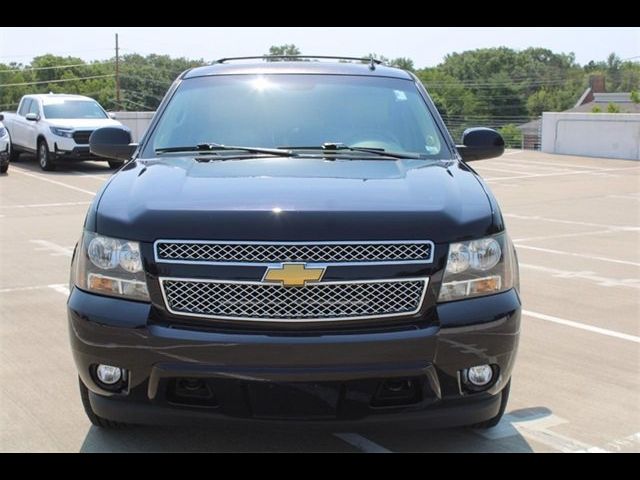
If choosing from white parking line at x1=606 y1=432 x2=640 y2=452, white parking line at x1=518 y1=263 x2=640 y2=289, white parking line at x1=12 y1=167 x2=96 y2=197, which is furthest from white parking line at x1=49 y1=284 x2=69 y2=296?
white parking line at x1=12 y1=167 x2=96 y2=197

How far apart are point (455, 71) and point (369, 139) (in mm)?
127900

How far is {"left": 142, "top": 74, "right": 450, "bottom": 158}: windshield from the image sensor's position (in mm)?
4723

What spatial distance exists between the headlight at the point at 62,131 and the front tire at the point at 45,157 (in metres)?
0.40

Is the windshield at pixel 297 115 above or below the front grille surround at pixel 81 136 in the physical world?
above

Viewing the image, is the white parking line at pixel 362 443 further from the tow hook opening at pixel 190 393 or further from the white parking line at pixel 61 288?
the white parking line at pixel 61 288

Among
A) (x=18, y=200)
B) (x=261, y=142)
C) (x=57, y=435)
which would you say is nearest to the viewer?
(x=57, y=435)

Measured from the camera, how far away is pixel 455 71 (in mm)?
128625

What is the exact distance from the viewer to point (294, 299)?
Answer: 332cm

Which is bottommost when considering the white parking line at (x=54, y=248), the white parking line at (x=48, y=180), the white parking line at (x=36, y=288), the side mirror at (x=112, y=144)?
the white parking line at (x=48, y=180)

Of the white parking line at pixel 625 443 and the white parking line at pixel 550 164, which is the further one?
the white parking line at pixel 550 164

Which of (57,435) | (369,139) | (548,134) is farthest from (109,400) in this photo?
(548,134)

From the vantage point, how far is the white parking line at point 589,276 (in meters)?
7.89

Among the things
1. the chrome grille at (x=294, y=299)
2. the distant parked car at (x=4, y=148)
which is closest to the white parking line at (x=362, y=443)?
the chrome grille at (x=294, y=299)

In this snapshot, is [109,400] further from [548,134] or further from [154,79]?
[154,79]
